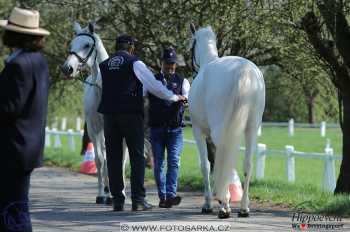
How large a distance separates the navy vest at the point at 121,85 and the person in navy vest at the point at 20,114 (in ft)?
15.2

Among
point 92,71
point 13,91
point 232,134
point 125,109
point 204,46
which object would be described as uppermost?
point 204,46

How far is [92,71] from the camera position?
41.5ft

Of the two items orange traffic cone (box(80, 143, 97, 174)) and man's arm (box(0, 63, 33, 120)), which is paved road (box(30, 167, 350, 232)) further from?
orange traffic cone (box(80, 143, 97, 174))

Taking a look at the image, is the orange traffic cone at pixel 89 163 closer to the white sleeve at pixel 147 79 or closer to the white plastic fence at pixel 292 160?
the white plastic fence at pixel 292 160

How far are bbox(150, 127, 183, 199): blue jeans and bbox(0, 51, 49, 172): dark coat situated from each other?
5602 millimetres

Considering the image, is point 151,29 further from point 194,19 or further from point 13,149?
point 13,149

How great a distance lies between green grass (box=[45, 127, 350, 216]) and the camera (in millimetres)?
11188

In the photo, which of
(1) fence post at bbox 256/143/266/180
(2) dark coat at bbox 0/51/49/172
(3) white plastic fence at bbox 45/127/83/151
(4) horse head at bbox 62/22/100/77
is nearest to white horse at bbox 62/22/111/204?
(4) horse head at bbox 62/22/100/77

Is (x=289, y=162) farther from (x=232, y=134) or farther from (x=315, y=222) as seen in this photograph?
(x=315, y=222)

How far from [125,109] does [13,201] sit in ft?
16.1

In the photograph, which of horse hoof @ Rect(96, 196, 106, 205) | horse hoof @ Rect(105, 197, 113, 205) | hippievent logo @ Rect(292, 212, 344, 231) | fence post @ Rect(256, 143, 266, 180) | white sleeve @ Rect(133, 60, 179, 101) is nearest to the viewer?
hippievent logo @ Rect(292, 212, 344, 231)

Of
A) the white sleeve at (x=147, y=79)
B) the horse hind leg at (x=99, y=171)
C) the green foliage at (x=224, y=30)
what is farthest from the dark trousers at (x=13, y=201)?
the green foliage at (x=224, y=30)

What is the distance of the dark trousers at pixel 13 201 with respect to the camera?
6.15 meters

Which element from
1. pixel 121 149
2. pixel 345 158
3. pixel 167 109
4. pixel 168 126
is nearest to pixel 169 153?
pixel 168 126
